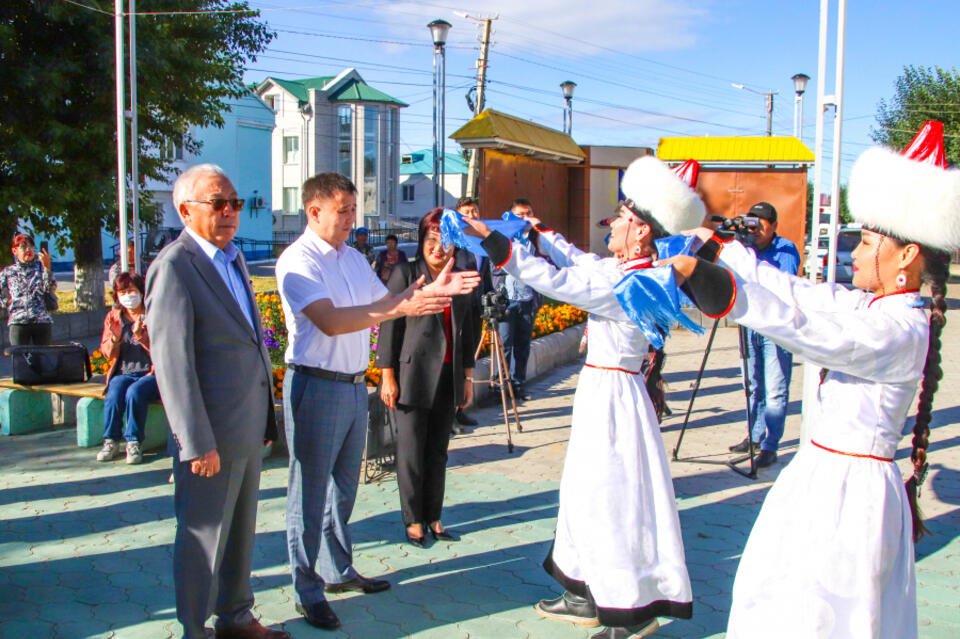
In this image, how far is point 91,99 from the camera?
1420cm

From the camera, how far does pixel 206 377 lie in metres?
3.42

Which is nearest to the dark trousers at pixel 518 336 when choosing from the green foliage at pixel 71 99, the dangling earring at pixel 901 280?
the dangling earring at pixel 901 280

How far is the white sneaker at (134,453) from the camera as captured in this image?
668cm

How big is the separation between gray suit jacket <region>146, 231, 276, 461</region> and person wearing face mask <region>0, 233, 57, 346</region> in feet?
24.0

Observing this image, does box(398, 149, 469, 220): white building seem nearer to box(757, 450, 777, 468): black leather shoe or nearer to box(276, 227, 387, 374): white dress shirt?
box(757, 450, 777, 468): black leather shoe

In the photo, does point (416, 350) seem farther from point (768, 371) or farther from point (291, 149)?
point (291, 149)

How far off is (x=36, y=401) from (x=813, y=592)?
7.29 m

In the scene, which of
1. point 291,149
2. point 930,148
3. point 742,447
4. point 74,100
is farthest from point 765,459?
point 291,149

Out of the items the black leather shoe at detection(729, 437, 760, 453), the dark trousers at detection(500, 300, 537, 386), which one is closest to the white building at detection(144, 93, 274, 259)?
the dark trousers at detection(500, 300, 537, 386)

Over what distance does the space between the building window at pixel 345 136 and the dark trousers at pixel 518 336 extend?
4752cm

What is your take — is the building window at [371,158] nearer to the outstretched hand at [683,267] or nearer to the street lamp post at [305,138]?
the street lamp post at [305,138]

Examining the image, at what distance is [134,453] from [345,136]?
5088cm

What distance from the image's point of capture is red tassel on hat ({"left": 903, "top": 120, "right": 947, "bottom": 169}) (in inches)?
113

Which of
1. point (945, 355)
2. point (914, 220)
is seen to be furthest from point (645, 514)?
point (945, 355)
